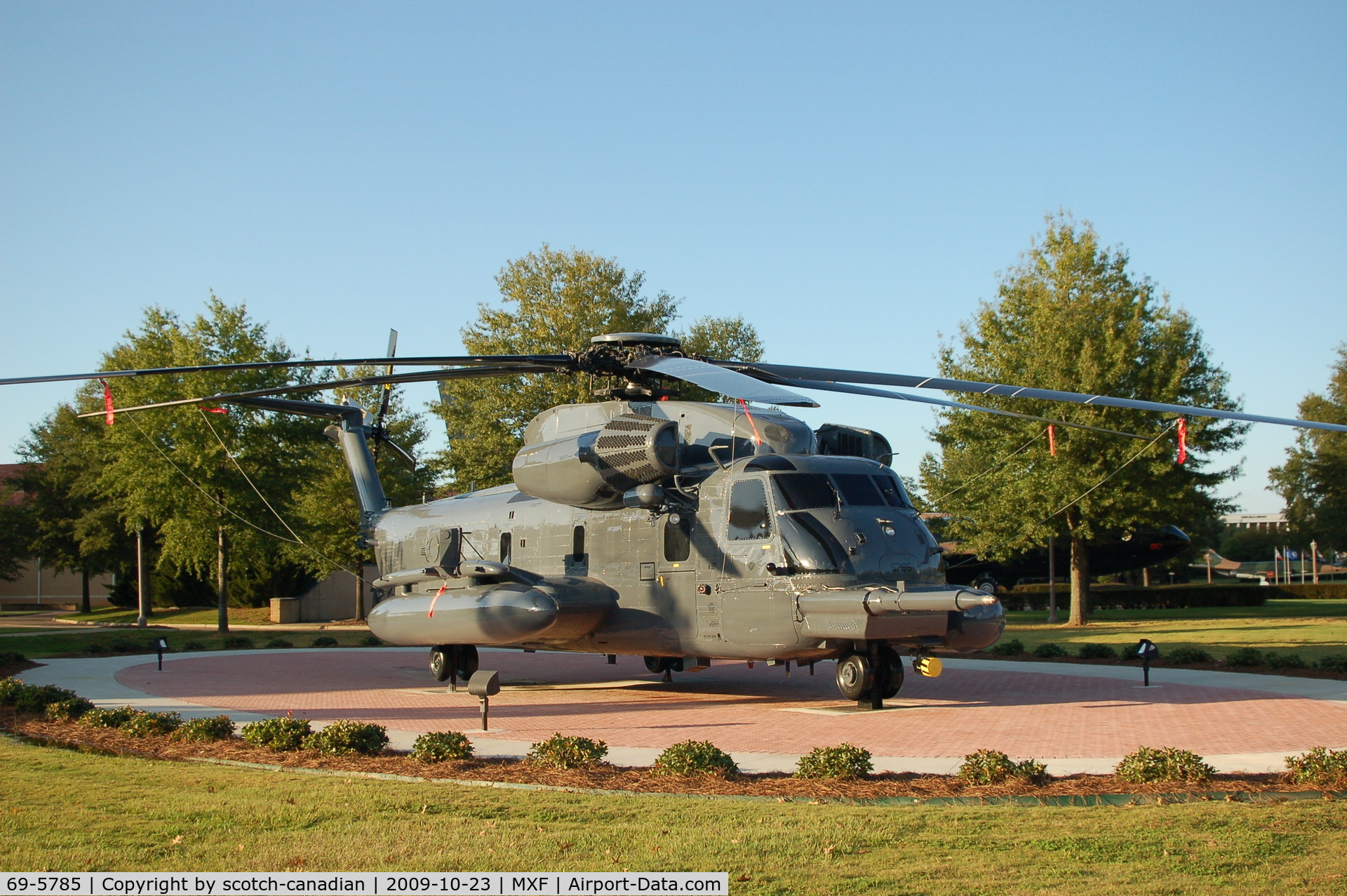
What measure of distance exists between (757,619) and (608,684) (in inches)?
260

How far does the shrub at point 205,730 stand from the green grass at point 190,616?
3862cm

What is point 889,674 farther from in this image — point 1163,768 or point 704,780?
point 704,780

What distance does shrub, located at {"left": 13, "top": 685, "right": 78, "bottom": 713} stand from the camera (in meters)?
14.5

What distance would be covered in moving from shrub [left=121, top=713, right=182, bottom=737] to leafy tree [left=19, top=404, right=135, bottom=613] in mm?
42410

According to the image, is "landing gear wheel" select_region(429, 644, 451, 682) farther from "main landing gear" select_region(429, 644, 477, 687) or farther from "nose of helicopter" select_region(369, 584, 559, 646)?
"nose of helicopter" select_region(369, 584, 559, 646)

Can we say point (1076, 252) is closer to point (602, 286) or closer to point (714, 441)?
point (602, 286)

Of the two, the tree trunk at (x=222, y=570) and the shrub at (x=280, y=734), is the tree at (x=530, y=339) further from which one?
the shrub at (x=280, y=734)

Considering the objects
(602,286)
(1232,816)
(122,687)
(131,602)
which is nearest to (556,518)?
(122,687)

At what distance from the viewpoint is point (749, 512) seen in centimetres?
1477

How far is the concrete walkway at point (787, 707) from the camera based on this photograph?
39.2 feet

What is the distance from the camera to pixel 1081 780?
9602 mm

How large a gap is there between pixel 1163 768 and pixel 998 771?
1.44 meters

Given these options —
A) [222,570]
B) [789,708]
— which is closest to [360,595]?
[222,570]

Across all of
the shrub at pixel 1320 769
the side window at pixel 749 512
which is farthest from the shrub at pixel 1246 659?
the shrub at pixel 1320 769
